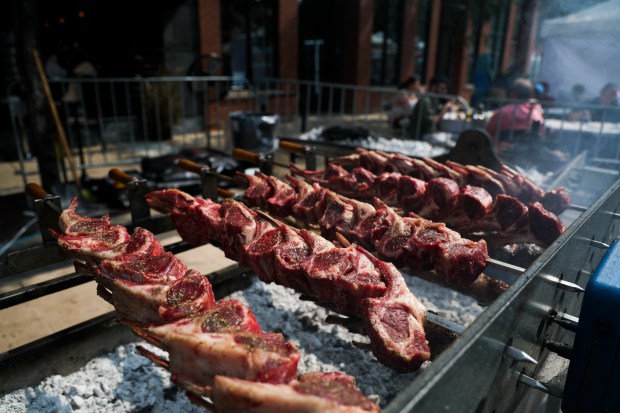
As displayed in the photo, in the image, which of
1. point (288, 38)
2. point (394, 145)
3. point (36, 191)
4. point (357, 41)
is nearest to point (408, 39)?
point (357, 41)

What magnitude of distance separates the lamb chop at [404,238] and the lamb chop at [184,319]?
99cm

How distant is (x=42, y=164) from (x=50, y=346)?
395cm

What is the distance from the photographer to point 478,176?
9.98 feet

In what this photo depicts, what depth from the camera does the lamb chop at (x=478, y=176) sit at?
2807mm

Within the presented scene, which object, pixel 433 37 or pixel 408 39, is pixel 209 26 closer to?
pixel 408 39

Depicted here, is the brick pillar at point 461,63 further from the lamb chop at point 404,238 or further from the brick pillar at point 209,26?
the lamb chop at point 404,238

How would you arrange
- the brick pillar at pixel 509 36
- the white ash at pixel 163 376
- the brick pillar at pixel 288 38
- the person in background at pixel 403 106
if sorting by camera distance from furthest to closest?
the brick pillar at pixel 509 36, the brick pillar at pixel 288 38, the person in background at pixel 403 106, the white ash at pixel 163 376

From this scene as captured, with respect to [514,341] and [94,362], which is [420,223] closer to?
[514,341]

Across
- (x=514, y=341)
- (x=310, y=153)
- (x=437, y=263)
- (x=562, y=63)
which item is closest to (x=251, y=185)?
(x=310, y=153)

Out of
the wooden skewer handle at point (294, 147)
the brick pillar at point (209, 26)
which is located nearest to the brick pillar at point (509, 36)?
the brick pillar at point (209, 26)

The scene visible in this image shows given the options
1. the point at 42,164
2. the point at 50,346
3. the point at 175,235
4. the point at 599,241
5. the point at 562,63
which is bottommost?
the point at 175,235

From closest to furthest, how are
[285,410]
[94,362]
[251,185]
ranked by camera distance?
[285,410]
[94,362]
[251,185]

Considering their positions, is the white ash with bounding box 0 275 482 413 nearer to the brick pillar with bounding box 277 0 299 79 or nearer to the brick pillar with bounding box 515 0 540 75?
the brick pillar with bounding box 277 0 299 79

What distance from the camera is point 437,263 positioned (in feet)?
7.09
